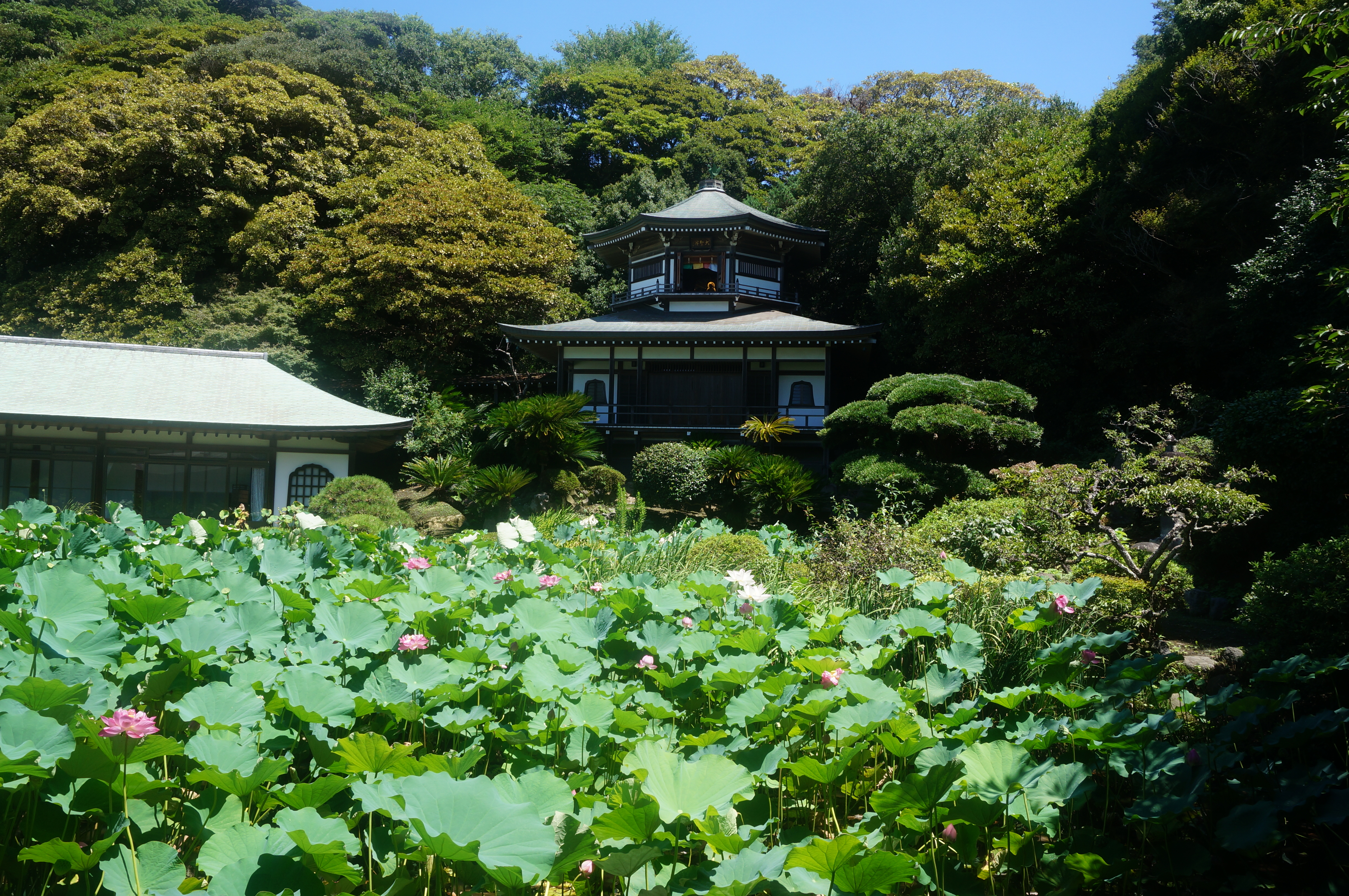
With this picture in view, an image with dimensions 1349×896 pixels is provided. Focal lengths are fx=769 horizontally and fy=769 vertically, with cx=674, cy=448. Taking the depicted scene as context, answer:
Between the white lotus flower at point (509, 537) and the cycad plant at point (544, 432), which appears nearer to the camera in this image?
the white lotus flower at point (509, 537)

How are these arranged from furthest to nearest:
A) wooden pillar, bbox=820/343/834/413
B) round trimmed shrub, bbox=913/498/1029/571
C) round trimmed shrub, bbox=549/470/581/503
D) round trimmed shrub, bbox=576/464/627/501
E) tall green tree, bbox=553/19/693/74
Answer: tall green tree, bbox=553/19/693/74 → wooden pillar, bbox=820/343/834/413 → round trimmed shrub, bbox=576/464/627/501 → round trimmed shrub, bbox=549/470/581/503 → round trimmed shrub, bbox=913/498/1029/571

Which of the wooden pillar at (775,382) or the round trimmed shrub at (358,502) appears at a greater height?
the wooden pillar at (775,382)

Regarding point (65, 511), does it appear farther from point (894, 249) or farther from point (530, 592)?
point (894, 249)

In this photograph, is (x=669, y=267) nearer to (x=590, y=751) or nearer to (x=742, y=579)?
(x=742, y=579)

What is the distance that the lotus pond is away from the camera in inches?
55.7

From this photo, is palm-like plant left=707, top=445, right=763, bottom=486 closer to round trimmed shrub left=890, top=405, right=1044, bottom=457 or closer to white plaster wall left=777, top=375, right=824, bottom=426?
round trimmed shrub left=890, top=405, right=1044, bottom=457

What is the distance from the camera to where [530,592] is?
334cm

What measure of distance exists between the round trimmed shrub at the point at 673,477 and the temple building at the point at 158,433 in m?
4.62

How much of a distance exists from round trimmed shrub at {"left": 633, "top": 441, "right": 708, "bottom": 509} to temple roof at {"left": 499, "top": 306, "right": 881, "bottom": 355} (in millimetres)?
4055

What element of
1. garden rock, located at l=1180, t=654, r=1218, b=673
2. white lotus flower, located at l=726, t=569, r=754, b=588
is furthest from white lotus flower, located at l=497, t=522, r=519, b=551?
garden rock, located at l=1180, t=654, r=1218, b=673

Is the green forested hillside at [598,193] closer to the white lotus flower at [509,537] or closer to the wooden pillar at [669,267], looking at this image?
Answer: the wooden pillar at [669,267]

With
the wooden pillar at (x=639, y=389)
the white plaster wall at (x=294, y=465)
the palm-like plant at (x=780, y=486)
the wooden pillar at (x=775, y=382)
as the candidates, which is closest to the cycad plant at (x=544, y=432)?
the white plaster wall at (x=294, y=465)

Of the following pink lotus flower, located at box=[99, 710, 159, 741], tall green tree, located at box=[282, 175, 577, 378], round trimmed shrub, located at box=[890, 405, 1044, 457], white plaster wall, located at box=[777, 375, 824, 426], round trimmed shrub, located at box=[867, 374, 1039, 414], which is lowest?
pink lotus flower, located at box=[99, 710, 159, 741]

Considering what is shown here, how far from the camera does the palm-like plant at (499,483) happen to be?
14.2 m
